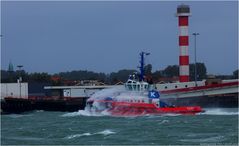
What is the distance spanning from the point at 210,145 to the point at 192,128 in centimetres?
991

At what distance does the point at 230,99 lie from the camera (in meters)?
76.0

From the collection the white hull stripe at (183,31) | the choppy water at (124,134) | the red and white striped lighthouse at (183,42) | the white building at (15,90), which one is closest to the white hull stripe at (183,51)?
the red and white striped lighthouse at (183,42)

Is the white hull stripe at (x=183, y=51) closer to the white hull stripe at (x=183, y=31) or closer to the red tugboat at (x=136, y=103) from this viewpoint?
the white hull stripe at (x=183, y=31)

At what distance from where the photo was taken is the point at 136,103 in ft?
187

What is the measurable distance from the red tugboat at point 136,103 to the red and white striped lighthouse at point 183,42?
637 inches

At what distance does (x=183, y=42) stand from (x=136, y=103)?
2130 centimetres

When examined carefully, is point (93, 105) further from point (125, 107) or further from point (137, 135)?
point (137, 135)

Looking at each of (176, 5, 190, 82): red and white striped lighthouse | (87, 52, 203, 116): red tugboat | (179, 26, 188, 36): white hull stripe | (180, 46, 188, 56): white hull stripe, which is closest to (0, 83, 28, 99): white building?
(176, 5, 190, 82): red and white striped lighthouse

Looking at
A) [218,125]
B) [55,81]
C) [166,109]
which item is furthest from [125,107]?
[55,81]

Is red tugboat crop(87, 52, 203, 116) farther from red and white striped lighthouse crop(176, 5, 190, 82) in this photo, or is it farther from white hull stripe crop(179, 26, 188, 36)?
white hull stripe crop(179, 26, 188, 36)

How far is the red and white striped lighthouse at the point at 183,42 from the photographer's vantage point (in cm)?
7669

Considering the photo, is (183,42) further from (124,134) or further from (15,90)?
(124,134)

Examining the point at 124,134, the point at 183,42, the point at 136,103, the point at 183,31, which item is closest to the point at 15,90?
the point at 183,42

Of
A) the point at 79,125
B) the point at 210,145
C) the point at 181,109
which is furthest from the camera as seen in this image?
the point at 181,109
